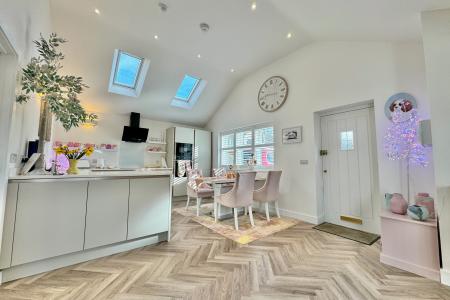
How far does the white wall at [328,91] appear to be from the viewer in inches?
102

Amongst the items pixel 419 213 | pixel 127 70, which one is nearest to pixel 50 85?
pixel 127 70

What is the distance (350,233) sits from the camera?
9.66ft

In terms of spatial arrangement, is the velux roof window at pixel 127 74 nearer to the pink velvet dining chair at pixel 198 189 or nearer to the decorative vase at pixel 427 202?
the pink velvet dining chair at pixel 198 189

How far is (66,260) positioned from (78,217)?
456 millimetres

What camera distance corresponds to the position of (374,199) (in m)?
2.98

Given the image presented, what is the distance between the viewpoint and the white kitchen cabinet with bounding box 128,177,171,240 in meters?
2.38

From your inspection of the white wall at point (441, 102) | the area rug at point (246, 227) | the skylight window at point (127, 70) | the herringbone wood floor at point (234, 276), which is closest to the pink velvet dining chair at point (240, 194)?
the area rug at point (246, 227)

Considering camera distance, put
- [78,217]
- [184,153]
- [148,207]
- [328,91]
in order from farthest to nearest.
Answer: [184,153], [328,91], [148,207], [78,217]

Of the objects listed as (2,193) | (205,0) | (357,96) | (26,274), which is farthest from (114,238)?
(357,96)

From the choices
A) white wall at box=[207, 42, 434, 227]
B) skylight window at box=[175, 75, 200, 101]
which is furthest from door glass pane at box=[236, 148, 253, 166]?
skylight window at box=[175, 75, 200, 101]

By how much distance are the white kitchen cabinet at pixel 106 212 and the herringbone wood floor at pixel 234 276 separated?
0.75 feet

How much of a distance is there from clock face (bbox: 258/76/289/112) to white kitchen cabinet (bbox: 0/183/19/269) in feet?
13.6

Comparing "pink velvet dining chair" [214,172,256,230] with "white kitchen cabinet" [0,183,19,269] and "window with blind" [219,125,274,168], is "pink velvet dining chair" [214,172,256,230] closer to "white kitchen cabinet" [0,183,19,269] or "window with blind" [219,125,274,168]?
"window with blind" [219,125,274,168]

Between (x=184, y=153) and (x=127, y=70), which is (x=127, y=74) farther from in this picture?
(x=184, y=153)
